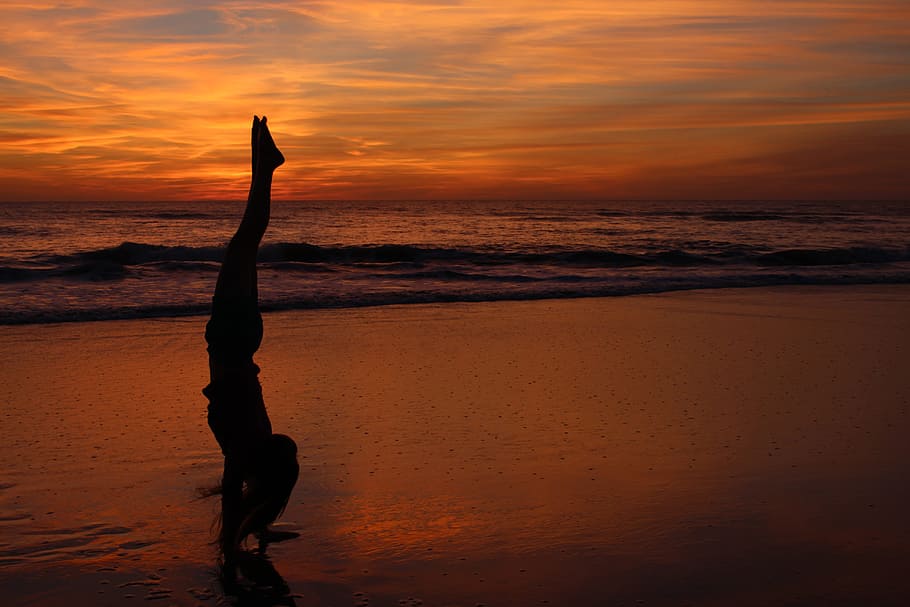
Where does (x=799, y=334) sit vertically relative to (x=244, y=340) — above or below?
below

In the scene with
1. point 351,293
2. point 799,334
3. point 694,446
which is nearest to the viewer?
point 694,446

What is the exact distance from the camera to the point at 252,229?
3.83 metres

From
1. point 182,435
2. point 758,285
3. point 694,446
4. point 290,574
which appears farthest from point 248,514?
point 758,285

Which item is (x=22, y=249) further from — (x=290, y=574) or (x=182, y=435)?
(x=290, y=574)

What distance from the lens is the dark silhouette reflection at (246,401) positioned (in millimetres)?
3793

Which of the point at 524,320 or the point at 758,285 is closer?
the point at 524,320

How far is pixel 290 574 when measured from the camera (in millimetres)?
4027

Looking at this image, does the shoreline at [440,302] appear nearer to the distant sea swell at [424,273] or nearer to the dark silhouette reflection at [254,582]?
the distant sea swell at [424,273]

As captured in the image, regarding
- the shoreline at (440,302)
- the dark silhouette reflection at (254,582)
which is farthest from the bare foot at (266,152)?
the shoreline at (440,302)

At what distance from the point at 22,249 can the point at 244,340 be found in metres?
30.7

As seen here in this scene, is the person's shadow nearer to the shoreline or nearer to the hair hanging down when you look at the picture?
the hair hanging down

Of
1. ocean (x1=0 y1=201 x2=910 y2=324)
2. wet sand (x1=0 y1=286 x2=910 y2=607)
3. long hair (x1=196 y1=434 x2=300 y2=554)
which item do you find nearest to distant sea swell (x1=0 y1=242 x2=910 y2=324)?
ocean (x1=0 y1=201 x2=910 y2=324)

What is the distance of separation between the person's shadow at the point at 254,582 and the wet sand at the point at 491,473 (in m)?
0.02

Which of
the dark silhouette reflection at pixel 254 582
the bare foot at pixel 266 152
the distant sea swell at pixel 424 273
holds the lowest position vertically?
the dark silhouette reflection at pixel 254 582
